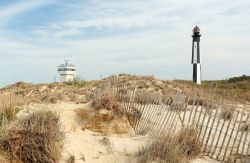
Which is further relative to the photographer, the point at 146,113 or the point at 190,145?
the point at 146,113

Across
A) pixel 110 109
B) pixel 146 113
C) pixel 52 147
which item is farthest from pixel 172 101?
pixel 52 147

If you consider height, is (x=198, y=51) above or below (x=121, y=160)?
above

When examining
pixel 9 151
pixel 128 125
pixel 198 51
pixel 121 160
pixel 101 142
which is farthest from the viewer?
pixel 198 51

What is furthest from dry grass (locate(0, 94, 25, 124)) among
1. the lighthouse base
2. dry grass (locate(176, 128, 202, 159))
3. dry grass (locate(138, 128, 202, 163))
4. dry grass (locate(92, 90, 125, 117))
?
the lighthouse base

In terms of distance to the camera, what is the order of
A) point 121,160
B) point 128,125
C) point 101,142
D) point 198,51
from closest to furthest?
1. point 121,160
2. point 101,142
3. point 128,125
4. point 198,51

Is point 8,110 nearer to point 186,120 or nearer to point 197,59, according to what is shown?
point 186,120

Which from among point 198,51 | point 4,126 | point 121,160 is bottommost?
point 121,160

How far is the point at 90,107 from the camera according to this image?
10.9 meters

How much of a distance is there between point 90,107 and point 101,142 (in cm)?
228

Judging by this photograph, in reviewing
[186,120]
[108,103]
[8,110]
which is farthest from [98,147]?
[186,120]

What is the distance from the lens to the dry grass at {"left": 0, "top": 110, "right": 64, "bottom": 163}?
7.42m

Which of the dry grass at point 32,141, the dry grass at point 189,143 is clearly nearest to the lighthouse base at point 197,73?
the dry grass at point 189,143

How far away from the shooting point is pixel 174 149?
25.2 ft

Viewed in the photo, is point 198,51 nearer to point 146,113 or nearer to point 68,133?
point 146,113
